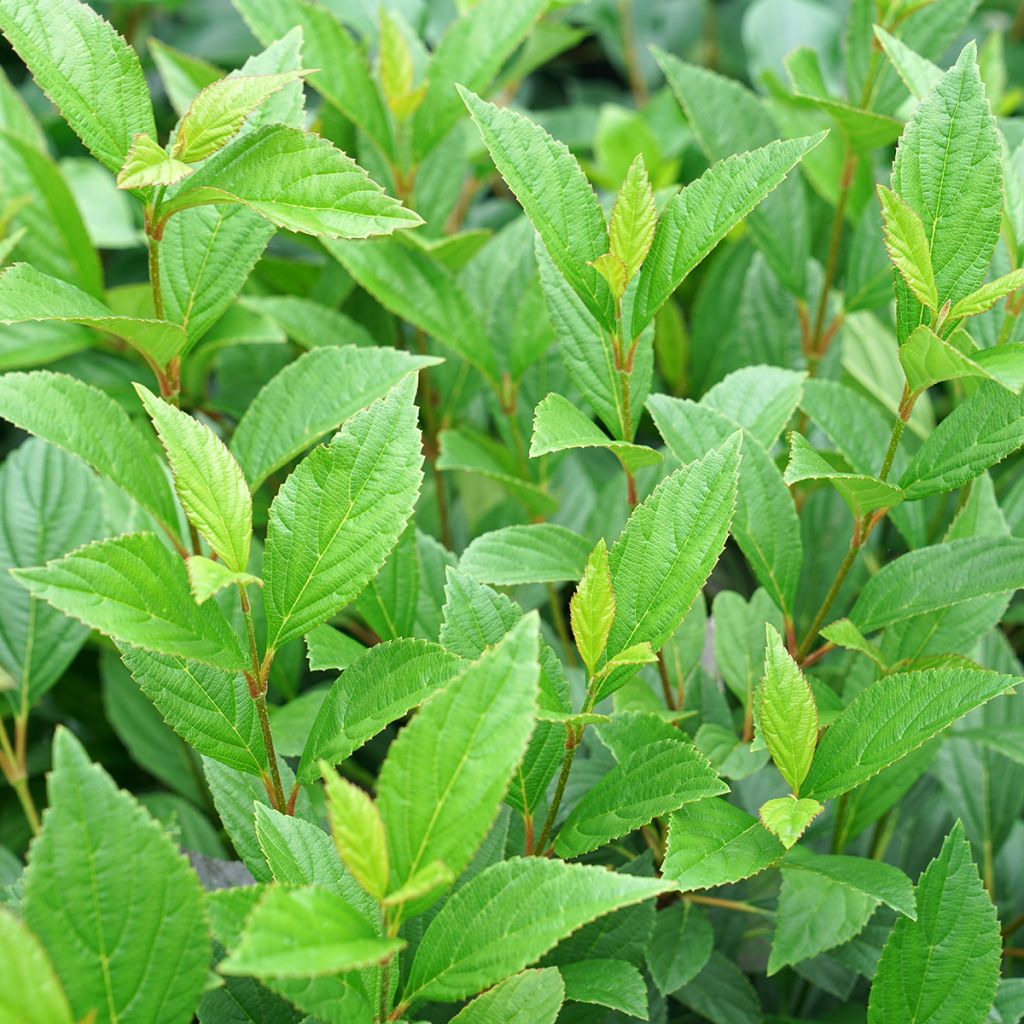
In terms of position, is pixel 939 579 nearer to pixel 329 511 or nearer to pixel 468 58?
pixel 329 511

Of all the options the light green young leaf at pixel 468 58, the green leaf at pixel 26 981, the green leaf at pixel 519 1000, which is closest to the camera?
the green leaf at pixel 26 981

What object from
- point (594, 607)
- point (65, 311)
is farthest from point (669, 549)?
point (65, 311)

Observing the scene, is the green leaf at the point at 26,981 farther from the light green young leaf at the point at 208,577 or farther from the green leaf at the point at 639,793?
the green leaf at the point at 639,793

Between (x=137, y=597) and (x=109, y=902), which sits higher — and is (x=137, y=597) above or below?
above

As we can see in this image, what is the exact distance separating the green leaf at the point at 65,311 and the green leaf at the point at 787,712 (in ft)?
1.37

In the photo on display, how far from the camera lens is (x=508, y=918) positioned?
1.92 feet

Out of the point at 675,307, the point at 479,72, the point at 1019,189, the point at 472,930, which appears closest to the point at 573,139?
the point at 675,307

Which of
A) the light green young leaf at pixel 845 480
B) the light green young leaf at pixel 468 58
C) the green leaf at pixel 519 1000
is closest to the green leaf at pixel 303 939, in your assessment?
the green leaf at pixel 519 1000

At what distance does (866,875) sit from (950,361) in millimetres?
312

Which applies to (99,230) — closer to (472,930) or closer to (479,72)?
(479,72)

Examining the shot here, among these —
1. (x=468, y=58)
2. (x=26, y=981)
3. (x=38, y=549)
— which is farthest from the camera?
(x=468, y=58)

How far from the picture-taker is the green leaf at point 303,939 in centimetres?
49

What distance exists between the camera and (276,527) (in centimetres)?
67

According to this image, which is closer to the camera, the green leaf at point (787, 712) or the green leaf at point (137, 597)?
the green leaf at point (137, 597)
